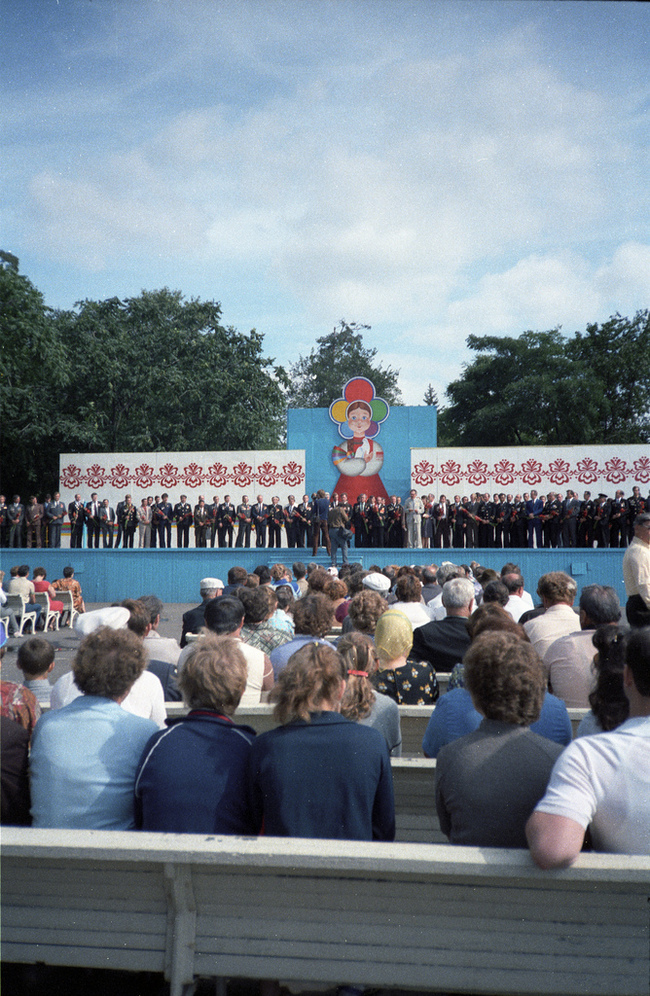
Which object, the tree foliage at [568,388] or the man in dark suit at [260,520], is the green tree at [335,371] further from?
the man in dark suit at [260,520]

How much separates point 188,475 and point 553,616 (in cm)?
2012

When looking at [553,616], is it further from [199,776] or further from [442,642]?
[199,776]

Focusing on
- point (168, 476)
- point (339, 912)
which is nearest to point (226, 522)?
point (168, 476)

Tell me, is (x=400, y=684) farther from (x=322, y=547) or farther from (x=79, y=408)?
(x=79, y=408)

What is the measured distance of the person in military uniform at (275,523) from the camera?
2070cm

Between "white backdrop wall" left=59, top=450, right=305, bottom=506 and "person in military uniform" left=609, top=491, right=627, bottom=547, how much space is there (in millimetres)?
8890

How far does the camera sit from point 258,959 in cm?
195

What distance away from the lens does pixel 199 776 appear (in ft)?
7.36

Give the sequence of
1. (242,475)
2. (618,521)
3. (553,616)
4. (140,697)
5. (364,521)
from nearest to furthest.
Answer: (140,697), (553,616), (618,521), (364,521), (242,475)

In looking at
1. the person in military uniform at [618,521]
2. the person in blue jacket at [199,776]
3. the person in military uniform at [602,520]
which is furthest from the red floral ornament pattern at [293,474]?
the person in blue jacket at [199,776]

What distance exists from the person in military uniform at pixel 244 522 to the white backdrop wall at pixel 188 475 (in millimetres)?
1741

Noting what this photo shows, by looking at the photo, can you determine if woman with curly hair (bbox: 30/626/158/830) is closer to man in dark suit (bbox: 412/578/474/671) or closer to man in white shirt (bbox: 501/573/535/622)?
man in dark suit (bbox: 412/578/474/671)

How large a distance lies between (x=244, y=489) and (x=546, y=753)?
21649mm

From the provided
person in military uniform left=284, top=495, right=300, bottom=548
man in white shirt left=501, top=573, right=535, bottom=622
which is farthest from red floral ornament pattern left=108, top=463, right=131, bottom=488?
Answer: man in white shirt left=501, top=573, right=535, bottom=622
